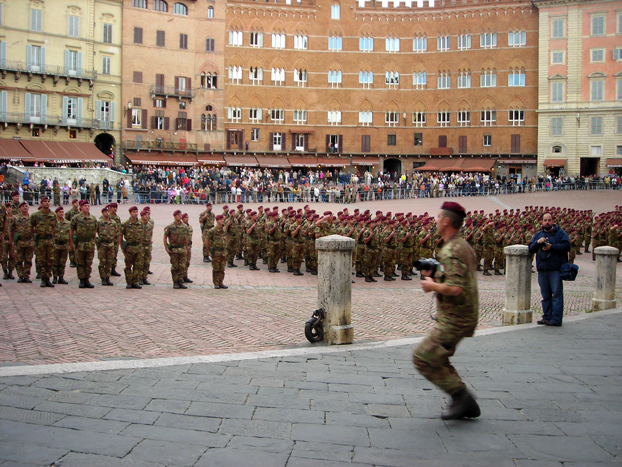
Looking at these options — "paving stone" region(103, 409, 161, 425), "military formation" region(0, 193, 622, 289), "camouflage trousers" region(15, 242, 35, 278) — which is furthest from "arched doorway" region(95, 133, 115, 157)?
"paving stone" region(103, 409, 161, 425)

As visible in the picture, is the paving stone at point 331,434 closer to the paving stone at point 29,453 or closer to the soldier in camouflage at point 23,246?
the paving stone at point 29,453

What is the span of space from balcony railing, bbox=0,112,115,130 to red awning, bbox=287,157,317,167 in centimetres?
1646

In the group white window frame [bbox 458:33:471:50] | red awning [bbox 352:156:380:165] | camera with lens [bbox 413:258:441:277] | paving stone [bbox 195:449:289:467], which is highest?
white window frame [bbox 458:33:471:50]

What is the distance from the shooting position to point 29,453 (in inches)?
170

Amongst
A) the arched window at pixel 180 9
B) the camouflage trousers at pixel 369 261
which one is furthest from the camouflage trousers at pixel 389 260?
the arched window at pixel 180 9

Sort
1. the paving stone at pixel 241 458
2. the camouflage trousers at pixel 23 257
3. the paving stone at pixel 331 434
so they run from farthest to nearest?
the camouflage trousers at pixel 23 257 < the paving stone at pixel 331 434 < the paving stone at pixel 241 458

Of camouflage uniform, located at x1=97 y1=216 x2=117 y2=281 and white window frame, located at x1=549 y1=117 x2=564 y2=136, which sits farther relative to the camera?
white window frame, located at x1=549 y1=117 x2=564 y2=136

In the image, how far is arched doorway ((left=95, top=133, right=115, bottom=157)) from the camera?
176 ft

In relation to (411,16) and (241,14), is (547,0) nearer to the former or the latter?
(411,16)

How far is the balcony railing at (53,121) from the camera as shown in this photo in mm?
46906

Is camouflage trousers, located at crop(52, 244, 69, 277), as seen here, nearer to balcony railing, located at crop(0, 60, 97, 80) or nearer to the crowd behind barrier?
the crowd behind barrier

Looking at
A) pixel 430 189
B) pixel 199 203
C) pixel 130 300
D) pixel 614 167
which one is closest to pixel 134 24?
pixel 199 203

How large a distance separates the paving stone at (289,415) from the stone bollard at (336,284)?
2538 mm

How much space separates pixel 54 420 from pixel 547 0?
6137 cm
